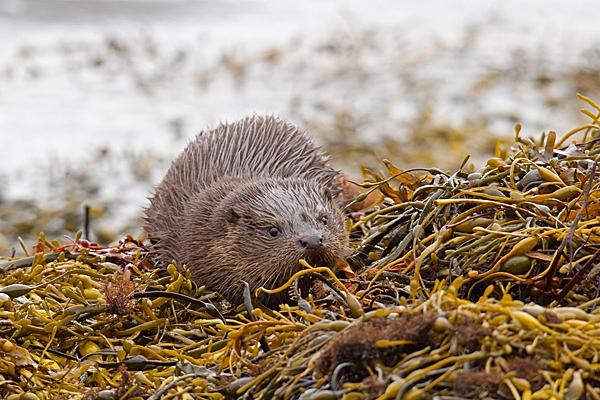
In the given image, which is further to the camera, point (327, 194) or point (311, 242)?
point (327, 194)

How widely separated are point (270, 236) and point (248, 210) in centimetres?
14

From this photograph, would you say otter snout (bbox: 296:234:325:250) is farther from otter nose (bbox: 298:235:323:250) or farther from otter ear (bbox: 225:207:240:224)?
otter ear (bbox: 225:207:240:224)

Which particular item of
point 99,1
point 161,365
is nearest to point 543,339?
point 161,365

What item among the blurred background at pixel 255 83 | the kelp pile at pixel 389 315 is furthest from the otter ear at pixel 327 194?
the blurred background at pixel 255 83

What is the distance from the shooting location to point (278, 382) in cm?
212

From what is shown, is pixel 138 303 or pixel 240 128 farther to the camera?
pixel 240 128

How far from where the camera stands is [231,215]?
10.6ft

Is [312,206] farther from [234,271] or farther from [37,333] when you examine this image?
[37,333]

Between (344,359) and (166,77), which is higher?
(166,77)

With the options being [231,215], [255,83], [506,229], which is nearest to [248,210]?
[231,215]

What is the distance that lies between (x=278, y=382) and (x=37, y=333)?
2.96 feet

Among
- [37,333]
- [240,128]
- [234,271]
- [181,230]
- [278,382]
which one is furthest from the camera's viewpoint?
[240,128]

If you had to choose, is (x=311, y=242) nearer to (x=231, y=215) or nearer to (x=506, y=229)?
(x=231, y=215)

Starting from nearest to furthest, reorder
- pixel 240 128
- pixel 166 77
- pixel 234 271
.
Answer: pixel 234 271, pixel 240 128, pixel 166 77
